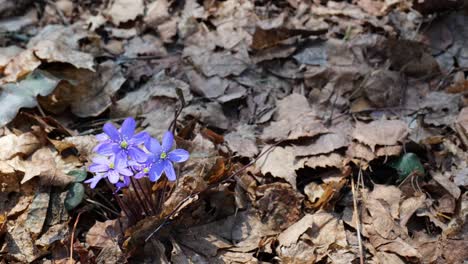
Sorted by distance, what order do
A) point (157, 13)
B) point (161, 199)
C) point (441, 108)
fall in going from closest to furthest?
point (161, 199) → point (441, 108) → point (157, 13)

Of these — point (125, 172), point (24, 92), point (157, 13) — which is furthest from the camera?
point (157, 13)

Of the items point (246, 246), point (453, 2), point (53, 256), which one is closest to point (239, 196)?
point (246, 246)

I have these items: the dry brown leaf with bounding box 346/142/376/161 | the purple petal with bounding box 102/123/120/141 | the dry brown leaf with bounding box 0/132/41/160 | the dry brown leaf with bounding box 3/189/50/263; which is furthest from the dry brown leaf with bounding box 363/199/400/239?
the dry brown leaf with bounding box 0/132/41/160

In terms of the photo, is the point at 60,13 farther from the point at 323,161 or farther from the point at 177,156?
the point at 323,161

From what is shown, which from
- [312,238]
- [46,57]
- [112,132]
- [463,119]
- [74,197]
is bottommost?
[312,238]

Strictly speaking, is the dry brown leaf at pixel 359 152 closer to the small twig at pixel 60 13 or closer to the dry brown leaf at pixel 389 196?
the dry brown leaf at pixel 389 196

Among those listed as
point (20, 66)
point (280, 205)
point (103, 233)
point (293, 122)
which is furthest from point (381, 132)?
point (20, 66)

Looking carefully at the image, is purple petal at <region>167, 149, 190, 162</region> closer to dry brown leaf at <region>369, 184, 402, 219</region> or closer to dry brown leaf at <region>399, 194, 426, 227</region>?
dry brown leaf at <region>369, 184, 402, 219</region>
